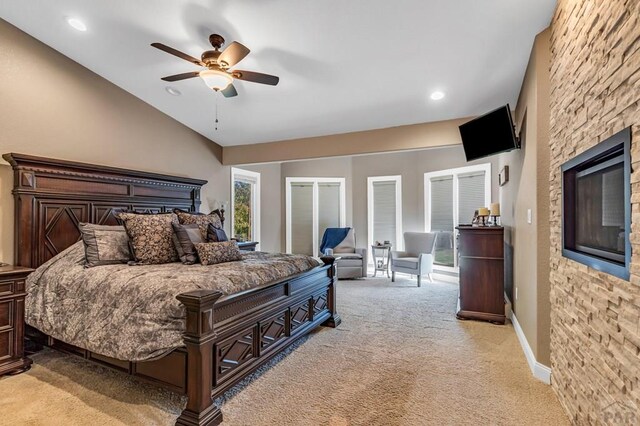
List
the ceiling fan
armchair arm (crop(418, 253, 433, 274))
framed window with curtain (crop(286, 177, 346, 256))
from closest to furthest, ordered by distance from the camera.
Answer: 1. the ceiling fan
2. armchair arm (crop(418, 253, 433, 274))
3. framed window with curtain (crop(286, 177, 346, 256))

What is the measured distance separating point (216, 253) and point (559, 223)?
276cm

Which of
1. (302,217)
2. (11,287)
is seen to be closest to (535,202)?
(11,287)

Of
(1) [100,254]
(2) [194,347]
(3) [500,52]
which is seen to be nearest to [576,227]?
(3) [500,52]

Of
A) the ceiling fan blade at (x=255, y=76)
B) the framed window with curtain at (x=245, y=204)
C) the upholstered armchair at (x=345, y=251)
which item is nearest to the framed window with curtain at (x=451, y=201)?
the upholstered armchair at (x=345, y=251)

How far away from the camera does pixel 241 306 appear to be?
237 centimetres

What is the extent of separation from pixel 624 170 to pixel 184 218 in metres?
3.56

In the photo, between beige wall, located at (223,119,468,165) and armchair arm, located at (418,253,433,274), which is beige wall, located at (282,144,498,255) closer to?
armchair arm, located at (418,253,433,274)

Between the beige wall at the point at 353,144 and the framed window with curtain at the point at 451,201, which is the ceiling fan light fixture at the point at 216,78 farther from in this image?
the framed window with curtain at the point at 451,201

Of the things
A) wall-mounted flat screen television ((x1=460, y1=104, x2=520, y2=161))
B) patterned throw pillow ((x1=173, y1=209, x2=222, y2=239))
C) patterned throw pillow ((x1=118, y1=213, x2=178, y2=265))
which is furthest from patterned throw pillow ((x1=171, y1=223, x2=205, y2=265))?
wall-mounted flat screen television ((x1=460, y1=104, x2=520, y2=161))

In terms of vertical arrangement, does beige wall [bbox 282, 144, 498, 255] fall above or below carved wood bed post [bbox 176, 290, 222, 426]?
above

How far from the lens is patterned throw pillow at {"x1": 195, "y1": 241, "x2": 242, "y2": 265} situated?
300 centimetres

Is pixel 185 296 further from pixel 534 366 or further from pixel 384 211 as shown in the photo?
pixel 384 211

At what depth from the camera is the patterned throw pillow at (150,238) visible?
9.97 ft

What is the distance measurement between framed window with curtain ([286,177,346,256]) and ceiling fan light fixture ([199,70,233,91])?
180 inches
